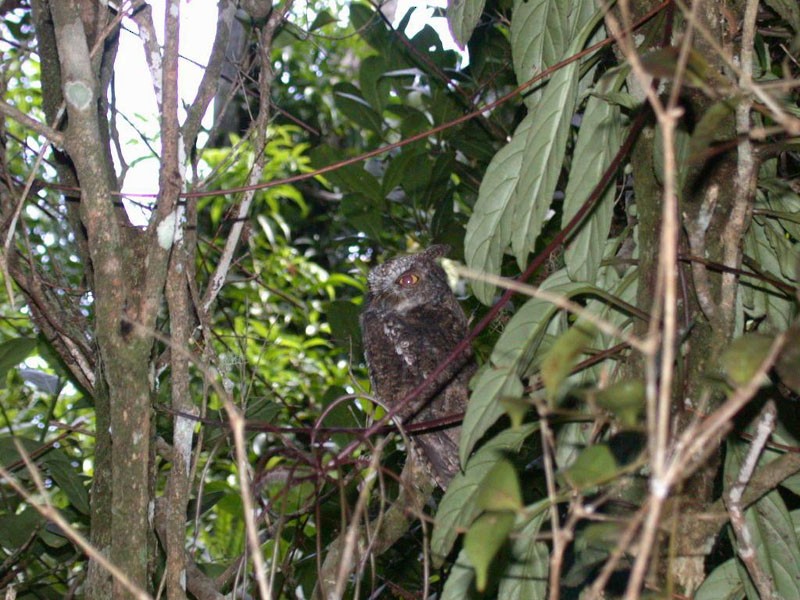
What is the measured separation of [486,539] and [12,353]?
1.83 meters

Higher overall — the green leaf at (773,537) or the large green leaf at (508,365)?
the large green leaf at (508,365)

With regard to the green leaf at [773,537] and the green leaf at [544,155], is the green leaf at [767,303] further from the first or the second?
the green leaf at [544,155]

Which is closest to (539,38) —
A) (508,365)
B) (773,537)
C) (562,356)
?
(508,365)

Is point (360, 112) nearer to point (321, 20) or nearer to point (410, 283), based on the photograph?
point (321, 20)

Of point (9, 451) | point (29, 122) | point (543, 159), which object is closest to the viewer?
point (29, 122)

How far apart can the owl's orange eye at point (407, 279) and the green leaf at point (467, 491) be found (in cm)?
187

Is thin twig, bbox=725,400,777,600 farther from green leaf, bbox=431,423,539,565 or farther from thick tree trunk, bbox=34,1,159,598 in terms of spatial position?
thick tree trunk, bbox=34,1,159,598

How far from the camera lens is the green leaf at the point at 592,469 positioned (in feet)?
2.66

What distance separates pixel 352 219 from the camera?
3148mm

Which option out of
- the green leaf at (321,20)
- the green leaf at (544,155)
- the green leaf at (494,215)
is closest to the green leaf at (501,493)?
the green leaf at (544,155)

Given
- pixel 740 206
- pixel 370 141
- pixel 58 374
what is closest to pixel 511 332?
pixel 740 206

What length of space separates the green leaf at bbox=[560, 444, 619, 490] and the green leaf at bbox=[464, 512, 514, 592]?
0.08m

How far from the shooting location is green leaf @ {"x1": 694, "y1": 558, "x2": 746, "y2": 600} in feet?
4.69

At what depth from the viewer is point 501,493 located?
849mm
